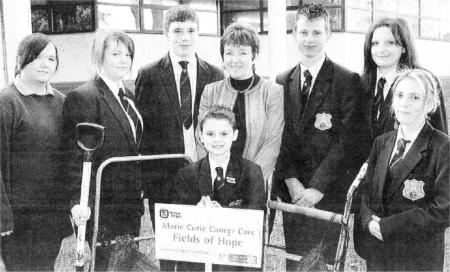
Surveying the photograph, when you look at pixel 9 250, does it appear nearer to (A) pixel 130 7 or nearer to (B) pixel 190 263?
(B) pixel 190 263

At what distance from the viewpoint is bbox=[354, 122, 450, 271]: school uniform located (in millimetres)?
1502

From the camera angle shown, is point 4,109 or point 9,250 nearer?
point 4,109

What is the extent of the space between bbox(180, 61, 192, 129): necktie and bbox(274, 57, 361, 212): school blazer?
0.40 metres

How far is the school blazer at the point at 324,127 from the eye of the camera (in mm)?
1874

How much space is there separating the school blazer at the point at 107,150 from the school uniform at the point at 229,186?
297mm

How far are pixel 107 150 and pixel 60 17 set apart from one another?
671cm

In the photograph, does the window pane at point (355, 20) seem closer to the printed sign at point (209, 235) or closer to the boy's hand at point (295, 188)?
the boy's hand at point (295, 188)

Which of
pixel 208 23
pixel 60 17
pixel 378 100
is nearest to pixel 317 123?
pixel 378 100

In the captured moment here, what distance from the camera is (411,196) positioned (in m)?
1.55

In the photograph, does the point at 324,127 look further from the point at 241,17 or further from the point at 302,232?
the point at 241,17

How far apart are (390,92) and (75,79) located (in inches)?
246

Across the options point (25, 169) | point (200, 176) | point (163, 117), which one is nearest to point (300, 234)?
point (200, 176)

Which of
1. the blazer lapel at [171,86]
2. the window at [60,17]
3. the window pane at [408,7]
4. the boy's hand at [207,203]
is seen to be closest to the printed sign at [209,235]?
the boy's hand at [207,203]

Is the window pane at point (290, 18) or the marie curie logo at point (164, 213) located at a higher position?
the window pane at point (290, 18)
